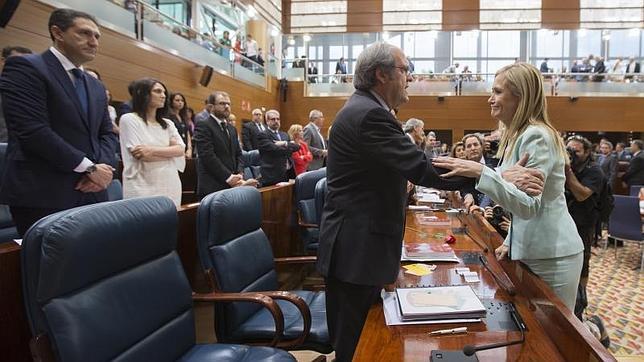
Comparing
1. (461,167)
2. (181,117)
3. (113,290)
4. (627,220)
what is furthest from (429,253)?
(627,220)

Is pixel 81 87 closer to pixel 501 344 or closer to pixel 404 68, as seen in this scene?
pixel 404 68

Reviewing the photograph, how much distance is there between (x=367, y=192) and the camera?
1.54m

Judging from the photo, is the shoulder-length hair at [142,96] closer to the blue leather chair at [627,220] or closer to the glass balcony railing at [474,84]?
the blue leather chair at [627,220]

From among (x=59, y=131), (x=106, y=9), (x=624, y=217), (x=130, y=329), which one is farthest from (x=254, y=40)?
(x=130, y=329)

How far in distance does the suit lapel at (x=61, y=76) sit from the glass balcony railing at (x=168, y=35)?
12.0 feet

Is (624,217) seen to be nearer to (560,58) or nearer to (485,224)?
(485,224)

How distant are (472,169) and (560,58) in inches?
693

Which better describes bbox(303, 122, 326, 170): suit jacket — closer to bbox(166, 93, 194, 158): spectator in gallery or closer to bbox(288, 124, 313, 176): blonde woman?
bbox(288, 124, 313, 176): blonde woman

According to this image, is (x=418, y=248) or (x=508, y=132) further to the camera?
(x=418, y=248)

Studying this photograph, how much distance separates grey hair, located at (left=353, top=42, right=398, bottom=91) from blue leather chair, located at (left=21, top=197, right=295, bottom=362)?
77cm

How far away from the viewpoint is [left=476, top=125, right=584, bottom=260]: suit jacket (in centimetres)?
143

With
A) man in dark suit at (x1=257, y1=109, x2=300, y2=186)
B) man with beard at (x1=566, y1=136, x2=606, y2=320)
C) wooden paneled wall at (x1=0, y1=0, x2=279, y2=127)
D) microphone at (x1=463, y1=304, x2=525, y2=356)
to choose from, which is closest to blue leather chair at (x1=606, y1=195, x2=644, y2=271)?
man with beard at (x1=566, y1=136, x2=606, y2=320)

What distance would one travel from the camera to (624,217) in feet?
16.4

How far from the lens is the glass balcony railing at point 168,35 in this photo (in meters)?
5.53
